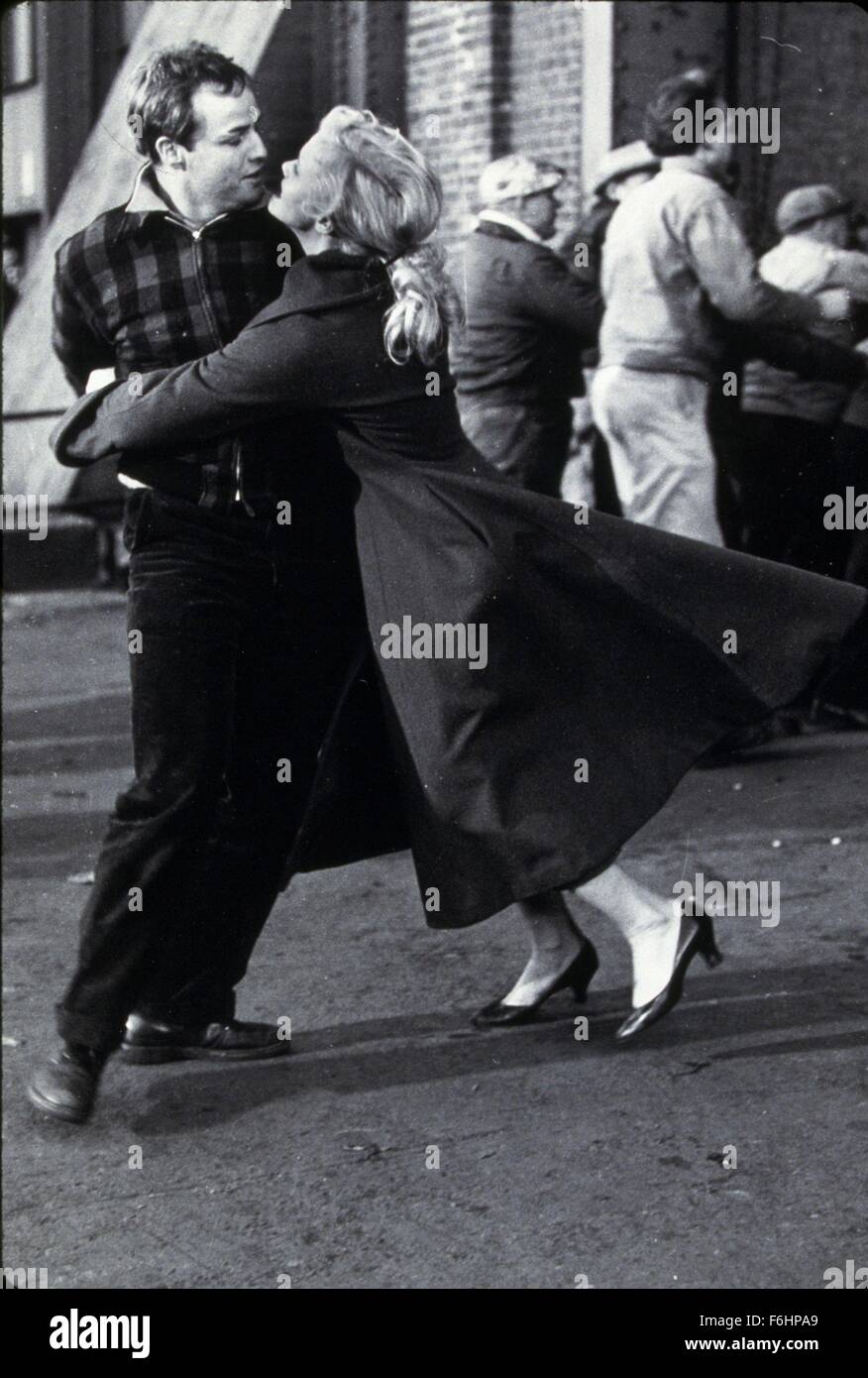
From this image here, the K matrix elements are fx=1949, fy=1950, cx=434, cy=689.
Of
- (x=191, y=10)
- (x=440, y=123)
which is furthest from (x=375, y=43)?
(x=440, y=123)

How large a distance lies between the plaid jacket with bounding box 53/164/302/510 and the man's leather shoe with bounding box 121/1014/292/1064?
1.06 metres

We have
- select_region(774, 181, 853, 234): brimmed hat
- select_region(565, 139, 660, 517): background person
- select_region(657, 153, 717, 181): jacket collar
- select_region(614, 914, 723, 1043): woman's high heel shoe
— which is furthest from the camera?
select_region(565, 139, 660, 517): background person

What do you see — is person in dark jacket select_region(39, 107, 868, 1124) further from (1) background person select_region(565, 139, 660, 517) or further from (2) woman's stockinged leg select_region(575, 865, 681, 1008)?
(1) background person select_region(565, 139, 660, 517)

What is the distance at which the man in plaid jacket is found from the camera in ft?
11.9

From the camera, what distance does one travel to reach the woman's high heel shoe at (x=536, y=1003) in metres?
4.04

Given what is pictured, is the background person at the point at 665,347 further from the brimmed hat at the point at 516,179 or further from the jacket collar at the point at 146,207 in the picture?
the jacket collar at the point at 146,207

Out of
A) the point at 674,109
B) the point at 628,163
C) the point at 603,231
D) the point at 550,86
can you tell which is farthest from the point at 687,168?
the point at 550,86

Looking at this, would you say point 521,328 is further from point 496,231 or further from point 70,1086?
point 70,1086

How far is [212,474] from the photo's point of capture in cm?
367

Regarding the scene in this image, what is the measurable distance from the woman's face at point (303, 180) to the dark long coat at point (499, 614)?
106mm

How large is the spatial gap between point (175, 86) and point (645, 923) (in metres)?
1.84

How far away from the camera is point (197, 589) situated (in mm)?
3678

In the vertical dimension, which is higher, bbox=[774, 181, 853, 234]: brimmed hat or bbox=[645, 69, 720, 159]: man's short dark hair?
bbox=[645, 69, 720, 159]: man's short dark hair

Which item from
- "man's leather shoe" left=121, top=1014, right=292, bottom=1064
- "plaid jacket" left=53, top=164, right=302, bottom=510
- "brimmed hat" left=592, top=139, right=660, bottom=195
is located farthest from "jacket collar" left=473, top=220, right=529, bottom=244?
"man's leather shoe" left=121, top=1014, right=292, bottom=1064
